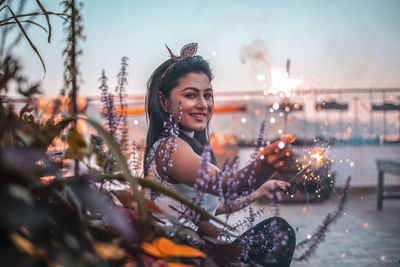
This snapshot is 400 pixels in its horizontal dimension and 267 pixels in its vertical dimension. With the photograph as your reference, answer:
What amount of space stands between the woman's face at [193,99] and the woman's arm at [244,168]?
0.63ft

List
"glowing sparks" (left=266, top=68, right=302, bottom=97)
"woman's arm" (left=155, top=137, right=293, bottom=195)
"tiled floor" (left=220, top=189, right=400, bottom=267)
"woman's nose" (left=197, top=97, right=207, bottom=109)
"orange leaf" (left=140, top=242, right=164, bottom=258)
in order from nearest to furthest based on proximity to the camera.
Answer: "orange leaf" (left=140, top=242, right=164, bottom=258) < "woman's arm" (left=155, top=137, right=293, bottom=195) < "glowing sparks" (left=266, top=68, right=302, bottom=97) < "woman's nose" (left=197, top=97, right=207, bottom=109) < "tiled floor" (left=220, top=189, right=400, bottom=267)

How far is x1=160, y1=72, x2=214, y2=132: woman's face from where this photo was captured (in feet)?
4.60

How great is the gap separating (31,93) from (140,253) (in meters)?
0.21

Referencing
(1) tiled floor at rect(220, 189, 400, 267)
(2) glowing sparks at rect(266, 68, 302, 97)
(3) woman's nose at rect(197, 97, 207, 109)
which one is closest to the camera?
(2) glowing sparks at rect(266, 68, 302, 97)

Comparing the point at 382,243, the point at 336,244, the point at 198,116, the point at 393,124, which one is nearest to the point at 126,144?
the point at 198,116

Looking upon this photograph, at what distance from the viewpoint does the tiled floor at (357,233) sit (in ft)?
10.9

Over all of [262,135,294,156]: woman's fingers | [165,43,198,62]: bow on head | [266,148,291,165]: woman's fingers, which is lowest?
[266,148,291,165]: woman's fingers

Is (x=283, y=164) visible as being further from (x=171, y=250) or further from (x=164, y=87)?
(x=164, y=87)

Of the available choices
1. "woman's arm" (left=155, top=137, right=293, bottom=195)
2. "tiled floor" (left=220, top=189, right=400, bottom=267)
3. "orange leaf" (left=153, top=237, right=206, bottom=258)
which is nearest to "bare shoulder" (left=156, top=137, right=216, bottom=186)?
"woman's arm" (left=155, top=137, right=293, bottom=195)

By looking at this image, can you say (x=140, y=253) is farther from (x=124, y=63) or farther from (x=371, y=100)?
(x=371, y=100)

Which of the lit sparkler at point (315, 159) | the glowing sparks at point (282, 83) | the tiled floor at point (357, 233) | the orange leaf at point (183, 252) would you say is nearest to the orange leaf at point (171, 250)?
the orange leaf at point (183, 252)

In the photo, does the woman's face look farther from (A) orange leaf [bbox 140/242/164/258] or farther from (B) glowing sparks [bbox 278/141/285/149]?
(A) orange leaf [bbox 140/242/164/258]

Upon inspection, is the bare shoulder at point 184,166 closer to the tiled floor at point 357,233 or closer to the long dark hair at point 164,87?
the long dark hair at point 164,87

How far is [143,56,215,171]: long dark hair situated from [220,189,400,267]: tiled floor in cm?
105
